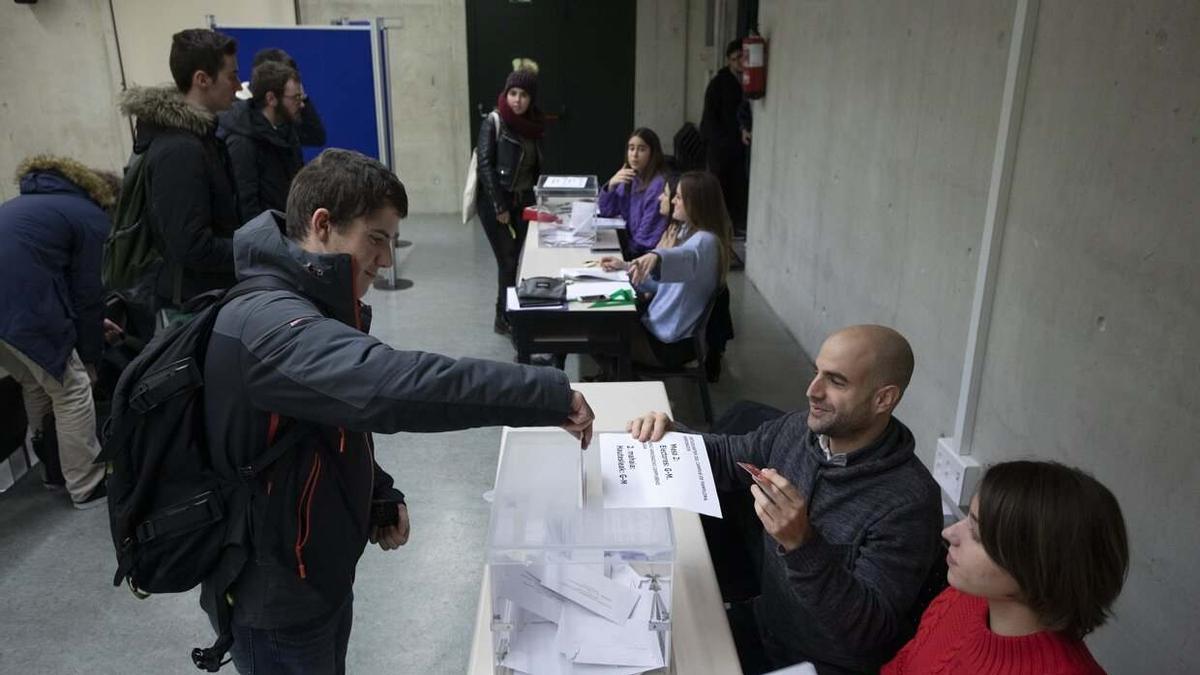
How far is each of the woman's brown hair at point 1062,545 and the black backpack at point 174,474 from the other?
114cm

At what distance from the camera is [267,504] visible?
4.71 ft

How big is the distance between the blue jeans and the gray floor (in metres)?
1.04

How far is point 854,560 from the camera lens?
1.65m

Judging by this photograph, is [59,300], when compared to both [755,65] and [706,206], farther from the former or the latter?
[755,65]

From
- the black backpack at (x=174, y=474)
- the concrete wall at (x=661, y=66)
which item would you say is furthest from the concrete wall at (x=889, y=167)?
the concrete wall at (x=661, y=66)

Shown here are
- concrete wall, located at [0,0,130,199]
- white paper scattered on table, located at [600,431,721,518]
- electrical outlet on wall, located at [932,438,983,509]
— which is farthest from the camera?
concrete wall, located at [0,0,130,199]

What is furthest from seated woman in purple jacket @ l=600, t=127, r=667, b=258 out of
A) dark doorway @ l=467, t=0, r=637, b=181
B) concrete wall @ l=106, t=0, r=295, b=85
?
concrete wall @ l=106, t=0, r=295, b=85

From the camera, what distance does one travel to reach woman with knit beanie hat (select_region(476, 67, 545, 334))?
5125mm

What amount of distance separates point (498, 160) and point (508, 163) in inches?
2.4

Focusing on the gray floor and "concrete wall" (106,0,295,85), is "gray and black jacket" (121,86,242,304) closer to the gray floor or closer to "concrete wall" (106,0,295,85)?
the gray floor

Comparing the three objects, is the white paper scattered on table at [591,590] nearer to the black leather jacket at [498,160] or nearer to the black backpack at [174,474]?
the black backpack at [174,474]

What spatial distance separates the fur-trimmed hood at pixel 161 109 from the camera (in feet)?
9.52

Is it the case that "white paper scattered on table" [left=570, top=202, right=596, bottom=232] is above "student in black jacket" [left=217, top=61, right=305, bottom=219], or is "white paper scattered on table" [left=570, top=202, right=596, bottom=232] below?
below

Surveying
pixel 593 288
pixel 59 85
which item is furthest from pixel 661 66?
pixel 593 288
